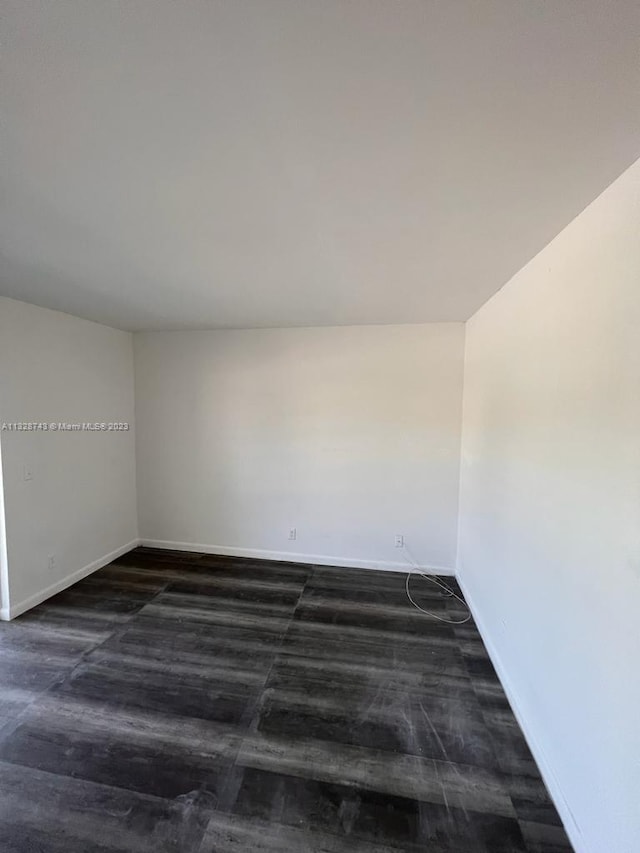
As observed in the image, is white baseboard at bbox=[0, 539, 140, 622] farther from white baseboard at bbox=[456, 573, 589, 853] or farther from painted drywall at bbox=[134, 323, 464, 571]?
white baseboard at bbox=[456, 573, 589, 853]

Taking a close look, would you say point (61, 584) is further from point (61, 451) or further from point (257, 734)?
point (257, 734)

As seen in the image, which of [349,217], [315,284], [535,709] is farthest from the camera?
[315,284]

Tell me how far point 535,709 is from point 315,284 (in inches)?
102

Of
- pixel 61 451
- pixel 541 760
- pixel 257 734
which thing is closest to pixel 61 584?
pixel 61 451

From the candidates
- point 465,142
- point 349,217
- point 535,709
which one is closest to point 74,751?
point 535,709

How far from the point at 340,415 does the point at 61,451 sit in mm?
2572

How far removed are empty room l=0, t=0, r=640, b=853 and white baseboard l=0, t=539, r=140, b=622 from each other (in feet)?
0.17

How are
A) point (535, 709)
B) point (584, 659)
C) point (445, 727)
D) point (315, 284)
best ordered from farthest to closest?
point (315, 284)
point (445, 727)
point (535, 709)
point (584, 659)

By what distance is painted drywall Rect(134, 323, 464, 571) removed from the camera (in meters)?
3.34

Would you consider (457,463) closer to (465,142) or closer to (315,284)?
(315,284)

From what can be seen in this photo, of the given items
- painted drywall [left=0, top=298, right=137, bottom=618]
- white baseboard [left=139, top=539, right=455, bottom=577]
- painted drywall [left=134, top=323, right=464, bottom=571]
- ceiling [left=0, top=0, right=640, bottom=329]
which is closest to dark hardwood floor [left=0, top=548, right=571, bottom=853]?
painted drywall [left=0, top=298, right=137, bottom=618]

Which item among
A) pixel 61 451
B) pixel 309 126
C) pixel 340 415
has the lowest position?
pixel 61 451

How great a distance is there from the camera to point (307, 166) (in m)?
1.07

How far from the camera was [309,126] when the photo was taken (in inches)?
35.9
